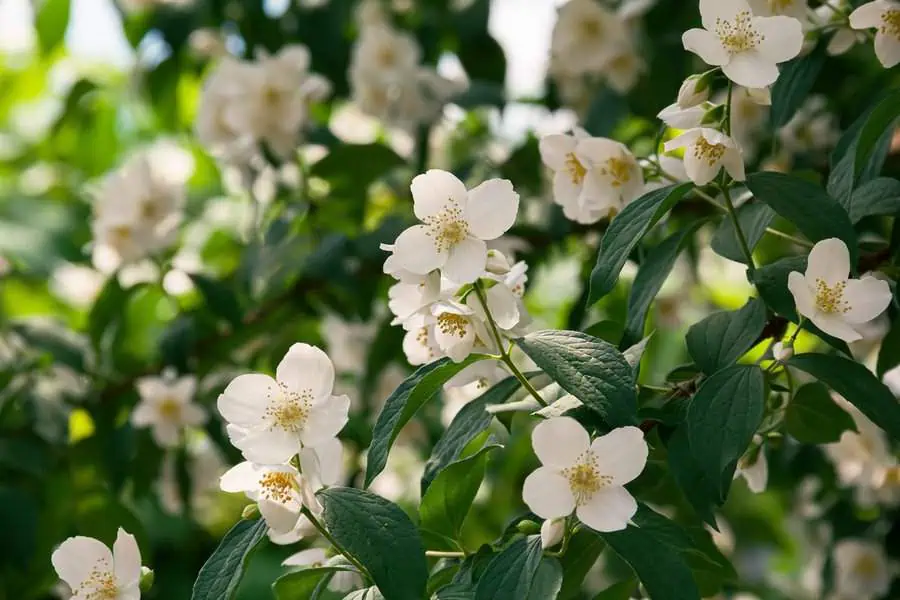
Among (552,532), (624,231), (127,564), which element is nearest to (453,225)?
(624,231)

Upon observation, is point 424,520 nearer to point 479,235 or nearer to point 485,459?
point 485,459

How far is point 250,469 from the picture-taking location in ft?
2.89

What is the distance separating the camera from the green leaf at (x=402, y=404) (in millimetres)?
854

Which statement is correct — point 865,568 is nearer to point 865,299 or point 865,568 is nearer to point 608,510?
point 865,299

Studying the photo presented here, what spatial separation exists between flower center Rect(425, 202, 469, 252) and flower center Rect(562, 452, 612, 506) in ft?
0.60

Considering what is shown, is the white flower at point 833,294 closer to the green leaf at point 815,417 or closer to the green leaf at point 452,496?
the green leaf at point 815,417

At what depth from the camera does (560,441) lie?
84 centimetres

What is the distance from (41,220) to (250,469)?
4.84 feet

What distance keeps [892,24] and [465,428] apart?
1.71 ft

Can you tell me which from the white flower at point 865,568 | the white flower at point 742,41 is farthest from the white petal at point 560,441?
the white flower at point 865,568

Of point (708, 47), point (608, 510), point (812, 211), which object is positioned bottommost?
point (608, 510)

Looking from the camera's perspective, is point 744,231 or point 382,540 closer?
point 382,540

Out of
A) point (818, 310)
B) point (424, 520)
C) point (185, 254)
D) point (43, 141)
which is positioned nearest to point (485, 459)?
point (424, 520)

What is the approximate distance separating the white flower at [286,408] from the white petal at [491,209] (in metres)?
0.16
